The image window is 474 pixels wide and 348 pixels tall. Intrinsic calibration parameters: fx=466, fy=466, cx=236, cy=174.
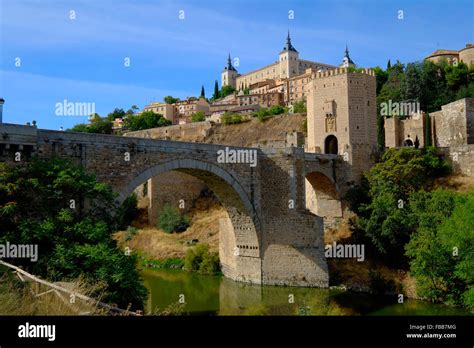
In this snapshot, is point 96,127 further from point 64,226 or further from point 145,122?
point 64,226

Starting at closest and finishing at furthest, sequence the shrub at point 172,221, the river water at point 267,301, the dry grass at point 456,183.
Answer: the river water at point 267,301
the dry grass at point 456,183
the shrub at point 172,221

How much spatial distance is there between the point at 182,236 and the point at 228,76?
249 feet

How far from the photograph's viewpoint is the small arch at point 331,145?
2747 cm

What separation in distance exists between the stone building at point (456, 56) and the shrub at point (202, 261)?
34450 mm

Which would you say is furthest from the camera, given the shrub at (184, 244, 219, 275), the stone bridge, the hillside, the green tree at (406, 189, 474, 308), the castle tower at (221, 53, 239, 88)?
the castle tower at (221, 53, 239, 88)

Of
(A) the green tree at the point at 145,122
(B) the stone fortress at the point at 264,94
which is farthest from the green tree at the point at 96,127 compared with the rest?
(B) the stone fortress at the point at 264,94

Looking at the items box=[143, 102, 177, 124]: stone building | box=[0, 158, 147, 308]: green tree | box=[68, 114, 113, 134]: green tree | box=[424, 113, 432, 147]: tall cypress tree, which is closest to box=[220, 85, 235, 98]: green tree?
box=[143, 102, 177, 124]: stone building

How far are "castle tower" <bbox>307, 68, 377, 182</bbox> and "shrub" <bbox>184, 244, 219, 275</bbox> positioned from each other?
28.6 feet

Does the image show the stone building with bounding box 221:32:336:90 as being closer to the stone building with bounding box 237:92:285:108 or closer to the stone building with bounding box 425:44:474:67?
the stone building with bounding box 237:92:285:108

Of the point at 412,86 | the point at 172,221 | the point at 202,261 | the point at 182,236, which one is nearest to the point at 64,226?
the point at 202,261

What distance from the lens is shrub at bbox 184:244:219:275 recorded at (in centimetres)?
2483

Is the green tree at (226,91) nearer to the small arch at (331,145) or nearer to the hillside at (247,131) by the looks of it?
the hillside at (247,131)

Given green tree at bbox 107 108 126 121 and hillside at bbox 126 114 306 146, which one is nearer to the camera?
hillside at bbox 126 114 306 146

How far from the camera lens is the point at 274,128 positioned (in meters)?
43.7
